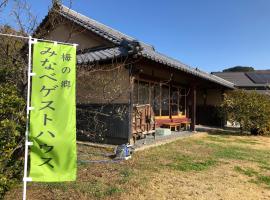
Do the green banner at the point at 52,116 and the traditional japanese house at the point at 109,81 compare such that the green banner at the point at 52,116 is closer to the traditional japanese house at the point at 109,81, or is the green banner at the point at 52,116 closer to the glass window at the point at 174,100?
the traditional japanese house at the point at 109,81

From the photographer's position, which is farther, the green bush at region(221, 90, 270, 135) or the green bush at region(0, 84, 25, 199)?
the green bush at region(221, 90, 270, 135)

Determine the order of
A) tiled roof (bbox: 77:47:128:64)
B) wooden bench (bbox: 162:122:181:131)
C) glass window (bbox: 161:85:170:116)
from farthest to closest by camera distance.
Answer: glass window (bbox: 161:85:170:116) < wooden bench (bbox: 162:122:181:131) < tiled roof (bbox: 77:47:128:64)

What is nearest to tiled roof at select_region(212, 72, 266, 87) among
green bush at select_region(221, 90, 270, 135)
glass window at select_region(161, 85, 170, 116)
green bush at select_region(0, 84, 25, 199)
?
green bush at select_region(221, 90, 270, 135)

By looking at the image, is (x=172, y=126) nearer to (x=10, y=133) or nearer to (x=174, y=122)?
(x=174, y=122)

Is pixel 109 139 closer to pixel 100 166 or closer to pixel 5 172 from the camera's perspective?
pixel 100 166

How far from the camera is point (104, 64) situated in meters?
10.7

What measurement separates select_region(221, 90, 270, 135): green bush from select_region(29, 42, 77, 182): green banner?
1332 cm

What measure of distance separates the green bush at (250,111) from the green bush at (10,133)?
13.3 m

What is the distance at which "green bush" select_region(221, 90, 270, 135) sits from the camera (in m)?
16.1

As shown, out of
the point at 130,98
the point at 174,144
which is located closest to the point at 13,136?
the point at 130,98

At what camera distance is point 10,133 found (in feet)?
14.9

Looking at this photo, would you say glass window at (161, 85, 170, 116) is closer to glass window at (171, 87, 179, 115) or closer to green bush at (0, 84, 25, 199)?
glass window at (171, 87, 179, 115)

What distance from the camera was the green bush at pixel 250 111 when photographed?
16.1 m

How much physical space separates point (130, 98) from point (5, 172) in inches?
225
